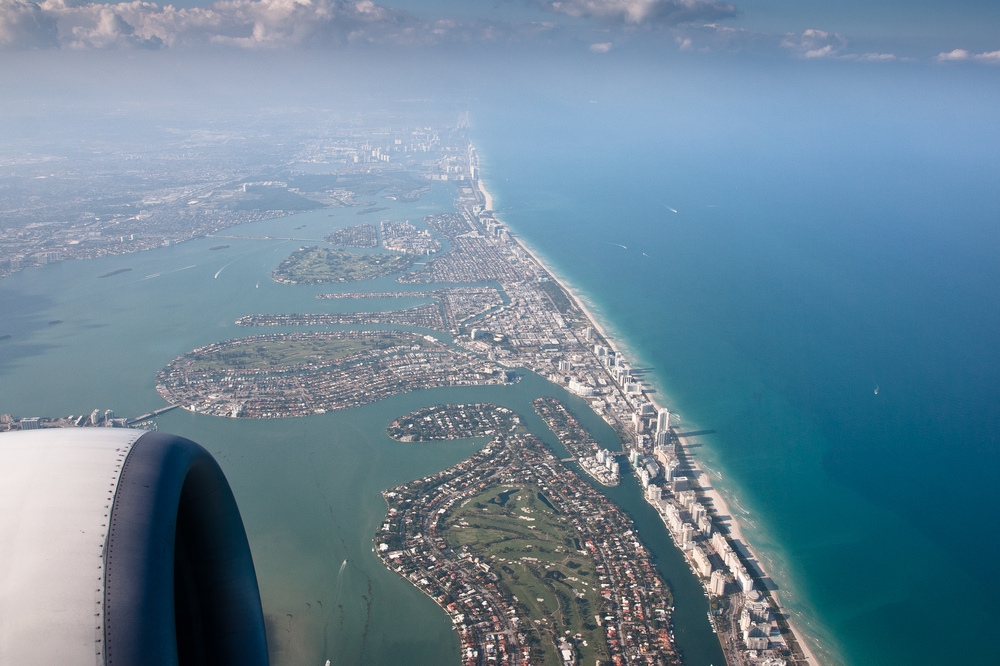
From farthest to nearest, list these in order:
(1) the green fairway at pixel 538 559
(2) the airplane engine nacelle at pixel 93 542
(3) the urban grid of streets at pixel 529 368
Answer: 1. (3) the urban grid of streets at pixel 529 368
2. (1) the green fairway at pixel 538 559
3. (2) the airplane engine nacelle at pixel 93 542

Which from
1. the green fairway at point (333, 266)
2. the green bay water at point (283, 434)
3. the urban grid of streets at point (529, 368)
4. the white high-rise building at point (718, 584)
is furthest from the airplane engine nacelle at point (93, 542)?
the green fairway at point (333, 266)

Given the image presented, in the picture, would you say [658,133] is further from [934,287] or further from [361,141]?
[934,287]

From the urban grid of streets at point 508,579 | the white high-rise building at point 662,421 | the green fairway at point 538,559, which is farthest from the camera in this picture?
the white high-rise building at point 662,421

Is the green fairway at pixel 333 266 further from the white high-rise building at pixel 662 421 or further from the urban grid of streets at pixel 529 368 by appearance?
the white high-rise building at pixel 662 421

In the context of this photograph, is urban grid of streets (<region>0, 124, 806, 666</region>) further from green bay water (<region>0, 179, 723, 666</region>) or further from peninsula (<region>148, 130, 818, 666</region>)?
A: green bay water (<region>0, 179, 723, 666</region>)

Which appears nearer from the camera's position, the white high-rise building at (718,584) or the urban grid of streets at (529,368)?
the white high-rise building at (718,584)

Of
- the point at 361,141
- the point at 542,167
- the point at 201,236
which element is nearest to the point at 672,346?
the point at 201,236

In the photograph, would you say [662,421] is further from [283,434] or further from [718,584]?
[283,434]
